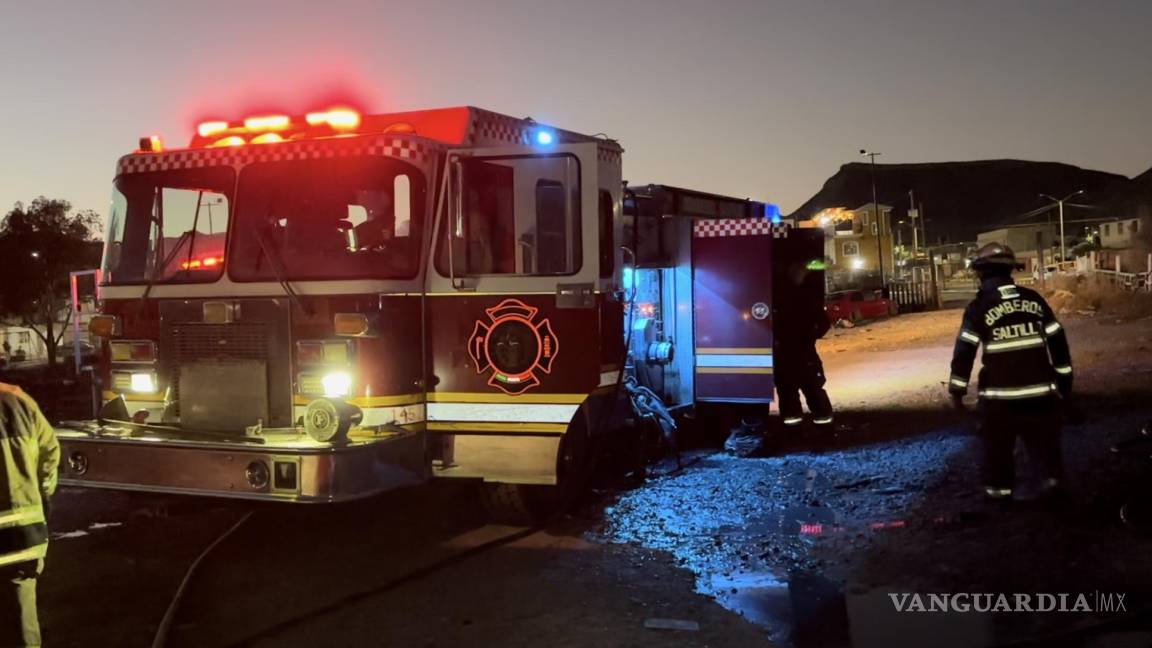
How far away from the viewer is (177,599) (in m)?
5.02

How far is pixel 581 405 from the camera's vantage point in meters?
6.01

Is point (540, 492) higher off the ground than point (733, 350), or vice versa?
point (733, 350)

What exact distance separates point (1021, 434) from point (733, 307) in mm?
3110

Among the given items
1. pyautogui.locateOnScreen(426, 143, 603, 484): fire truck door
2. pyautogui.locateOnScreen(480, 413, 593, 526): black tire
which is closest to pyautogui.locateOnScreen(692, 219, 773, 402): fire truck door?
pyautogui.locateOnScreen(480, 413, 593, 526): black tire

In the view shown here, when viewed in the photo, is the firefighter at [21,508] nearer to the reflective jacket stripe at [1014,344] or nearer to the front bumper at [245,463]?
the front bumper at [245,463]

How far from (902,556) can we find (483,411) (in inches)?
102

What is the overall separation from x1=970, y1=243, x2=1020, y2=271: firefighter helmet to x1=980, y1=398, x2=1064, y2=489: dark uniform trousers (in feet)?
2.83

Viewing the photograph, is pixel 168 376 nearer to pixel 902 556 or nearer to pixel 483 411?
pixel 483 411

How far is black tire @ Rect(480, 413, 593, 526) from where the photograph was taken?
620cm

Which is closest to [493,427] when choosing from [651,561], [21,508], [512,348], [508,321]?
[512,348]

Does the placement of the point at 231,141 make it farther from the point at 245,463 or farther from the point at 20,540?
the point at 20,540

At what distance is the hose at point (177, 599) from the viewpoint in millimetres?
4463

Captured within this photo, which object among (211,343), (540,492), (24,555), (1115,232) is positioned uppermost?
(1115,232)

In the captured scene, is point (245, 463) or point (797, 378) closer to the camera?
point (245, 463)
